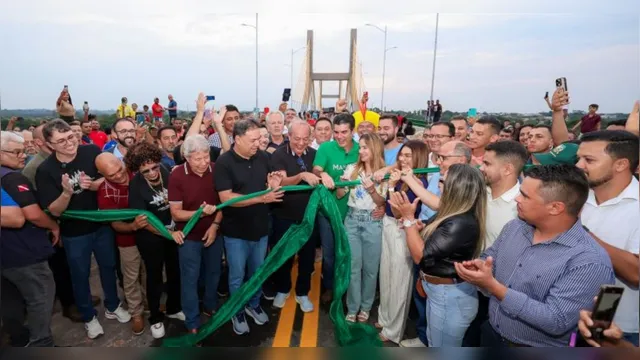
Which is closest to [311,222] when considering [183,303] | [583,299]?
[183,303]

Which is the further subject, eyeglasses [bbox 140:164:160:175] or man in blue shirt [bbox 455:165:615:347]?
eyeglasses [bbox 140:164:160:175]

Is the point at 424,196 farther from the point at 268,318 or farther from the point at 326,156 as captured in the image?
the point at 268,318

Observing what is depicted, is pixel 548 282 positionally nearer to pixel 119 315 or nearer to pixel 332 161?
pixel 332 161

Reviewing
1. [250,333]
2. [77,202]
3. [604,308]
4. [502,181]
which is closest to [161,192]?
[77,202]

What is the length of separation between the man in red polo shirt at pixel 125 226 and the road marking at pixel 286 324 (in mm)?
1449

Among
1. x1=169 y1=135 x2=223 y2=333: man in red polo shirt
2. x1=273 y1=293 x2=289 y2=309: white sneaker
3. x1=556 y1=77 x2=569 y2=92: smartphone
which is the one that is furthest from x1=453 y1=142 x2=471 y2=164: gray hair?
x1=273 y1=293 x2=289 y2=309: white sneaker

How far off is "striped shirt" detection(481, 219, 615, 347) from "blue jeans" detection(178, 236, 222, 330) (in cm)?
262

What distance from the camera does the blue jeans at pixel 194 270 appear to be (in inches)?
135

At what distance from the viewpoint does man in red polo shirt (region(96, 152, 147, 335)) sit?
3252 mm

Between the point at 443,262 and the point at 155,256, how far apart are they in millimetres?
2700

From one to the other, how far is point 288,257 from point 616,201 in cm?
239

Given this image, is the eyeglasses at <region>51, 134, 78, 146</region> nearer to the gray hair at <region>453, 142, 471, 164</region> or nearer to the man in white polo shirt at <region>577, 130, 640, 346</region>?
the gray hair at <region>453, 142, 471, 164</region>

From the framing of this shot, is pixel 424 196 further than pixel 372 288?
No

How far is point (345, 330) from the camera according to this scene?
2.91 meters
